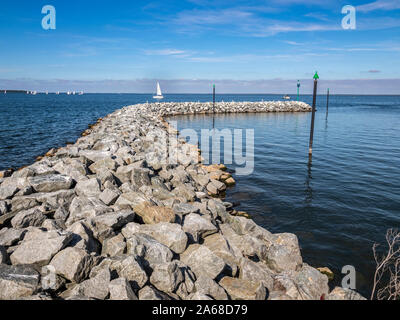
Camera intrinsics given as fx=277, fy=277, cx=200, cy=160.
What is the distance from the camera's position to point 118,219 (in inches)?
231

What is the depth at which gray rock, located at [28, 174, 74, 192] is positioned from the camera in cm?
764

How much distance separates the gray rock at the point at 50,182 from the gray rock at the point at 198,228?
3.84 m

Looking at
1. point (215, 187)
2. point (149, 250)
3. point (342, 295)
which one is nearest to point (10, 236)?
point (149, 250)

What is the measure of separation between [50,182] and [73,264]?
4039 millimetres

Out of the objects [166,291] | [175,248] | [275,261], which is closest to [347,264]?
[275,261]

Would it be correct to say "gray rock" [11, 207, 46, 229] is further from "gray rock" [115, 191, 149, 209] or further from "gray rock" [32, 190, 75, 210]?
"gray rock" [115, 191, 149, 209]

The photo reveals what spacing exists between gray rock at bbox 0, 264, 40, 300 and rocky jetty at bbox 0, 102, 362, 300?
0.01 m

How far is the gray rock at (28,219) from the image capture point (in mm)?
5926

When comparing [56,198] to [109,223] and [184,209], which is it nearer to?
[109,223]

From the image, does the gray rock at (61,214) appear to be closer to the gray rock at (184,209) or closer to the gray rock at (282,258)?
the gray rock at (184,209)

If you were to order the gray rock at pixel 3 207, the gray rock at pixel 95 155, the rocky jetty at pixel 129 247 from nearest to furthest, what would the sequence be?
1. the rocky jetty at pixel 129 247
2. the gray rock at pixel 3 207
3. the gray rock at pixel 95 155

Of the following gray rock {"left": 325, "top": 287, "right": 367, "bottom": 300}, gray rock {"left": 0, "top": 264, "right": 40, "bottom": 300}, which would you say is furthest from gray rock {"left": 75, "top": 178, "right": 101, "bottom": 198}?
gray rock {"left": 325, "top": 287, "right": 367, "bottom": 300}

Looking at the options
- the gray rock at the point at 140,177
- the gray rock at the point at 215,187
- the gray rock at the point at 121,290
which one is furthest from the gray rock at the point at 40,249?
the gray rock at the point at 215,187

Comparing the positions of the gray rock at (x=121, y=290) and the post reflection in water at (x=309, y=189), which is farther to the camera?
the post reflection in water at (x=309, y=189)
